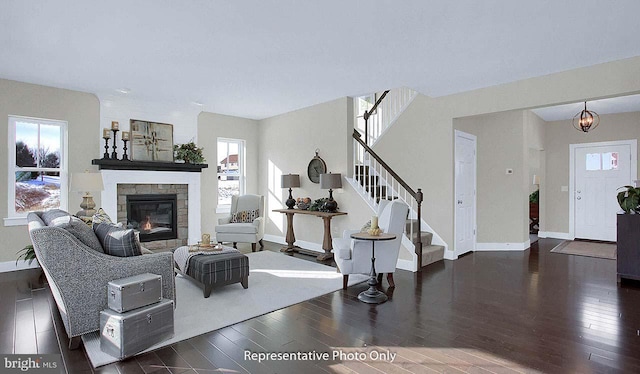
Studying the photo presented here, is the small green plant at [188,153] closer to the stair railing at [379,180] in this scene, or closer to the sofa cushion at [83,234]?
the stair railing at [379,180]

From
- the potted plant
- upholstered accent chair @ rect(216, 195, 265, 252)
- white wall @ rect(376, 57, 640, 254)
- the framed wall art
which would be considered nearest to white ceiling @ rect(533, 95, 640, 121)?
white wall @ rect(376, 57, 640, 254)

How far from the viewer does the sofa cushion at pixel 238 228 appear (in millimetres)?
6129

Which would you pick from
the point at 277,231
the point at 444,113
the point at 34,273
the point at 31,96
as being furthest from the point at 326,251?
the point at 31,96

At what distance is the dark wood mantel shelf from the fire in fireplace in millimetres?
526

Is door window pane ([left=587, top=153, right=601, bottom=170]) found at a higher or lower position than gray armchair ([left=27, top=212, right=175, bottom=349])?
higher

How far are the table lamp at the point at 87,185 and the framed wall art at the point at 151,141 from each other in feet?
3.65

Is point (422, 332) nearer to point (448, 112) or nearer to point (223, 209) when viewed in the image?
point (448, 112)

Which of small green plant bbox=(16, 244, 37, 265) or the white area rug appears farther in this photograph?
small green plant bbox=(16, 244, 37, 265)

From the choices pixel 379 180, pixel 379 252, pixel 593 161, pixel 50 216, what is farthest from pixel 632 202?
pixel 50 216

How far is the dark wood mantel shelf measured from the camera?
5695 millimetres

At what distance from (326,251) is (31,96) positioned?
5.08 meters

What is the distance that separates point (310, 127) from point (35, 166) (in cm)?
446

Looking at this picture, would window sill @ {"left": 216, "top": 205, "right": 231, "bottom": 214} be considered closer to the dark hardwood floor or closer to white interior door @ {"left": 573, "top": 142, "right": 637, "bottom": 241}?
the dark hardwood floor

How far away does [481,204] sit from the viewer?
6.59 m
